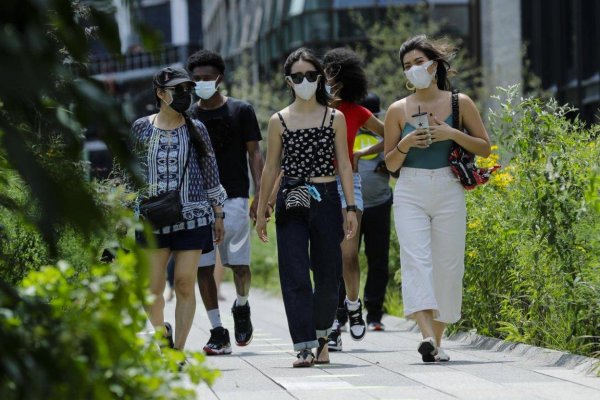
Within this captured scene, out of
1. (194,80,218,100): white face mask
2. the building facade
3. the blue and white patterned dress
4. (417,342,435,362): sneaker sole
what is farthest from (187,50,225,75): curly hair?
the building facade

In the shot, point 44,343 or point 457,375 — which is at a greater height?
point 44,343

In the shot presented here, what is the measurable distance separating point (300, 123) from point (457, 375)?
72.8 inches

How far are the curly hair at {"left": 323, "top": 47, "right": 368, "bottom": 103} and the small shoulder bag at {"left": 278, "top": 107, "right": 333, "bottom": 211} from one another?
1552mm

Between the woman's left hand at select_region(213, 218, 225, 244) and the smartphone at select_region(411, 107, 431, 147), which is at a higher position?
the smartphone at select_region(411, 107, 431, 147)

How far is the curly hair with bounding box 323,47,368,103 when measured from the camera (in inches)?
386

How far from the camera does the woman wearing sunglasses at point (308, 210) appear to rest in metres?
8.21

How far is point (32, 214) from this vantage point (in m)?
2.89

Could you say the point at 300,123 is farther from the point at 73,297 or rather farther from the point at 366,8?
the point at 366,8

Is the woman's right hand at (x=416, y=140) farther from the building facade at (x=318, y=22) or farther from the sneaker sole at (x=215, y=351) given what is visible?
the building facade at (x=318, y=22)

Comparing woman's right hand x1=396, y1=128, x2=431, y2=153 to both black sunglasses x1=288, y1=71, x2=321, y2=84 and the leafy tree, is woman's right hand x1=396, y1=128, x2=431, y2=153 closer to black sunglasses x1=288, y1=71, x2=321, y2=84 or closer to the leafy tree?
black sunglasses x1=288, y1=71, x2=321, y2=84

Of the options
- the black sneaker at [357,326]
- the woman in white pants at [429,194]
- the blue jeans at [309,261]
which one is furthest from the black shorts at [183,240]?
the black sneaker at [357,326]

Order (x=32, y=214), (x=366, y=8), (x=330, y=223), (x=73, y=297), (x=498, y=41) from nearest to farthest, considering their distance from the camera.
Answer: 1. (x=32, y=214)
2. (x=73, y=297)
3. (x=330, y=223)
4. (x=498, y=41)
5. (x=366, y=8)

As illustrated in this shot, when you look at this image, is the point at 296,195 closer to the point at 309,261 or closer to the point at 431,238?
the point at 309,261

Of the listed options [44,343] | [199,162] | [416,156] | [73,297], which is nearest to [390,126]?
[416,156]
